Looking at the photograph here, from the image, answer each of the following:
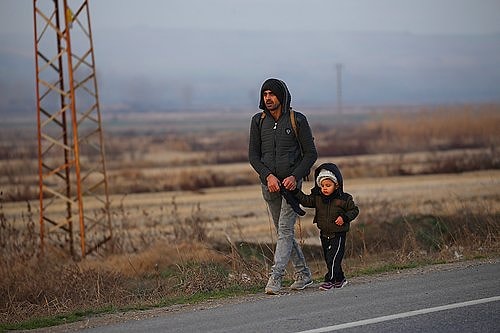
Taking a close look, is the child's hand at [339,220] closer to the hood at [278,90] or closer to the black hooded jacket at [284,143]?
the black hooded jacket at [284,143]

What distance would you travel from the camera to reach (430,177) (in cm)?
3744

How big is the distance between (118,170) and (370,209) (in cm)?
2639

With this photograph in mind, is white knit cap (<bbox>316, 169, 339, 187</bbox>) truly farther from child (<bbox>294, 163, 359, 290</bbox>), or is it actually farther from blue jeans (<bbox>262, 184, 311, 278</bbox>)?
blue jeans (<bbox>262, 184, 311, 278</bbox>)

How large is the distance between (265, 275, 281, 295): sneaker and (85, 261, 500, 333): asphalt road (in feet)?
0.25

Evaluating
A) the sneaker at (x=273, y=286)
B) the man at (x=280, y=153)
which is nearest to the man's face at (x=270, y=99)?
the man at (x=280, y=153)

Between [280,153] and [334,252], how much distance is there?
4.06 feet

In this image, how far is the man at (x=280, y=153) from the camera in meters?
9.14

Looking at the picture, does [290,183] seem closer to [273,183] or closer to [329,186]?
[273,183]

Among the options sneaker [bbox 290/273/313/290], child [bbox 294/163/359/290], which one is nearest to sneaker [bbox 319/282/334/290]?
child [bbox 294/163/359/290]

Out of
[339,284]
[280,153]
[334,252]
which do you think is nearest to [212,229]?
[339,284]

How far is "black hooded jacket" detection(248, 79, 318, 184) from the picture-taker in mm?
9172

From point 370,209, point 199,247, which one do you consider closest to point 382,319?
point 199,247

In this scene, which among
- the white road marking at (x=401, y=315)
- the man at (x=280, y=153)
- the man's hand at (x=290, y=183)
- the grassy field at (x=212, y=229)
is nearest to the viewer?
the white road marking at (x=401, y=315)

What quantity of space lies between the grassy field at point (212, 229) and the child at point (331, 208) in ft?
3.58
